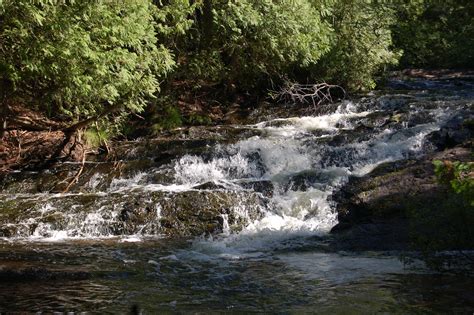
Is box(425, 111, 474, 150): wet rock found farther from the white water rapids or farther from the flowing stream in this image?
the white water rapids

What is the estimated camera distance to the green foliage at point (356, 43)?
1886 centimetres

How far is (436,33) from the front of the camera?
2806 centimetres

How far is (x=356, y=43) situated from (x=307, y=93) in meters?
2.21

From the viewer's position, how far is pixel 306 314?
5.81m

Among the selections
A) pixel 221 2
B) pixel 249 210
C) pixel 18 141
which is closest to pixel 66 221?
pixel 249 210

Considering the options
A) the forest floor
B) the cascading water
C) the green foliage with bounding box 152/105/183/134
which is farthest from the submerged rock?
the green foliage with bounding box 152/105/183/134

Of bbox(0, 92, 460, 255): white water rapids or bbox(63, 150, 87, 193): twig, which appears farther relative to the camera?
bbox(63, 150, 87, 193): twig

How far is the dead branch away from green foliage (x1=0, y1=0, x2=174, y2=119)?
6001 mm

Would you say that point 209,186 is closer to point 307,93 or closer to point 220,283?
point 220,283

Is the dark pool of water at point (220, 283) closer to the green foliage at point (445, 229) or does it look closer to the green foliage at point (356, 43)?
the green foliage at point (445, 229)

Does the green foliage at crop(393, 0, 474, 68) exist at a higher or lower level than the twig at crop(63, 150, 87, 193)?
higher

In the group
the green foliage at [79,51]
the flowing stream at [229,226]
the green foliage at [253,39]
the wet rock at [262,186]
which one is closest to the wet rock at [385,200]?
the flowing stream at [229,226]

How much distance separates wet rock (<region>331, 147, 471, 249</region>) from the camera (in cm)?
894

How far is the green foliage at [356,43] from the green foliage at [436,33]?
771 cm
